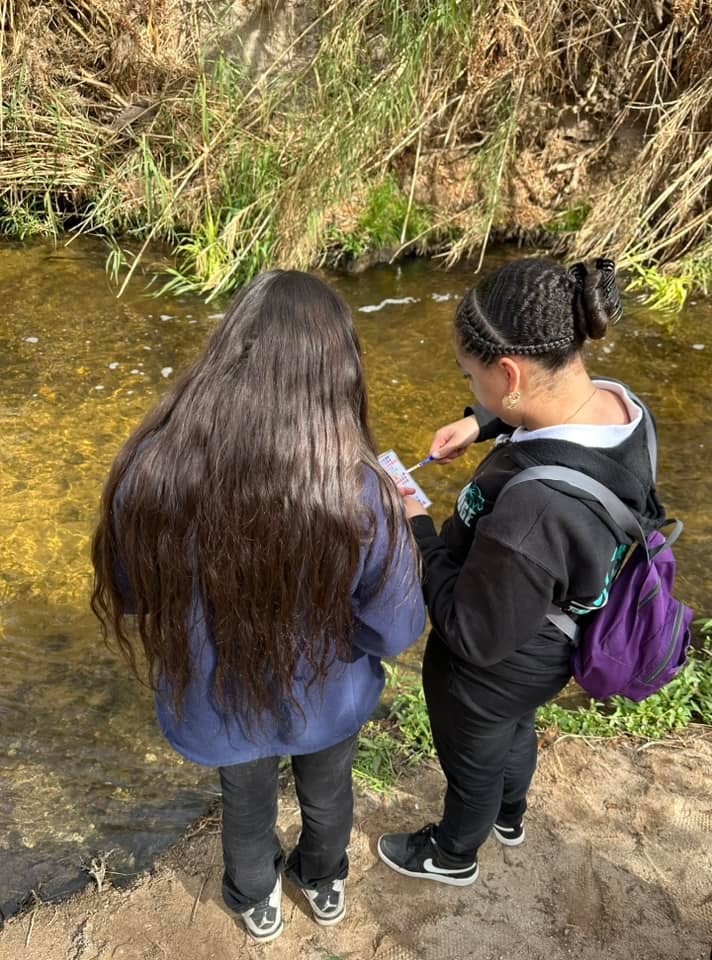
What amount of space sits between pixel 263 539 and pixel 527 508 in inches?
18.0

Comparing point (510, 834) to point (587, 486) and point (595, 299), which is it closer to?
point (587, 486)

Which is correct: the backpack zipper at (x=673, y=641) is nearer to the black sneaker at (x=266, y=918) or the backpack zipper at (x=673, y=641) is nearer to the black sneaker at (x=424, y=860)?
the black sneaker at (x=424, y=860)

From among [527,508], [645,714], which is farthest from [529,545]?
[645,714]

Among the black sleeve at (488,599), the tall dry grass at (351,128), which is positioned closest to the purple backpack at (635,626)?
the black sleeve at (488,599)

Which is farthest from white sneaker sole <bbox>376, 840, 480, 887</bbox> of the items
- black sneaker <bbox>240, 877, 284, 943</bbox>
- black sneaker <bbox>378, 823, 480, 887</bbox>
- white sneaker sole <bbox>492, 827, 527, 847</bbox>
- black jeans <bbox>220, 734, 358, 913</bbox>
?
black sneaker <bbox>240, 877, 284, 943</bbox>

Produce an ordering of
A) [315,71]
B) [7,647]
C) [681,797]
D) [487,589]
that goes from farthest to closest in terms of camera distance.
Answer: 1. [315,71]
2. [7,647]
3. [681,797]
4. [487,589]

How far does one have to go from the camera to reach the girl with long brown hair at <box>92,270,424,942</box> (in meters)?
1.18

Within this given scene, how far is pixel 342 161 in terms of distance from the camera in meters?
4.85

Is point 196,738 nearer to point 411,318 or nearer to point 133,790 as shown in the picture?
point 133,790

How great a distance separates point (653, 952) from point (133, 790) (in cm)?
147

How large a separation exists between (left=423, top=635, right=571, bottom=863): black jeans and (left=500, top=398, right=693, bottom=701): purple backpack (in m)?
0.06

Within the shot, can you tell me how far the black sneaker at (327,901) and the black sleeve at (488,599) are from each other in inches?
32.5

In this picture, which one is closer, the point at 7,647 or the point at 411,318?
the point at 7,647

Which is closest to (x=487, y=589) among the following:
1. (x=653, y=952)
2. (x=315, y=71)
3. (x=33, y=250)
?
(x=653, y=952)
